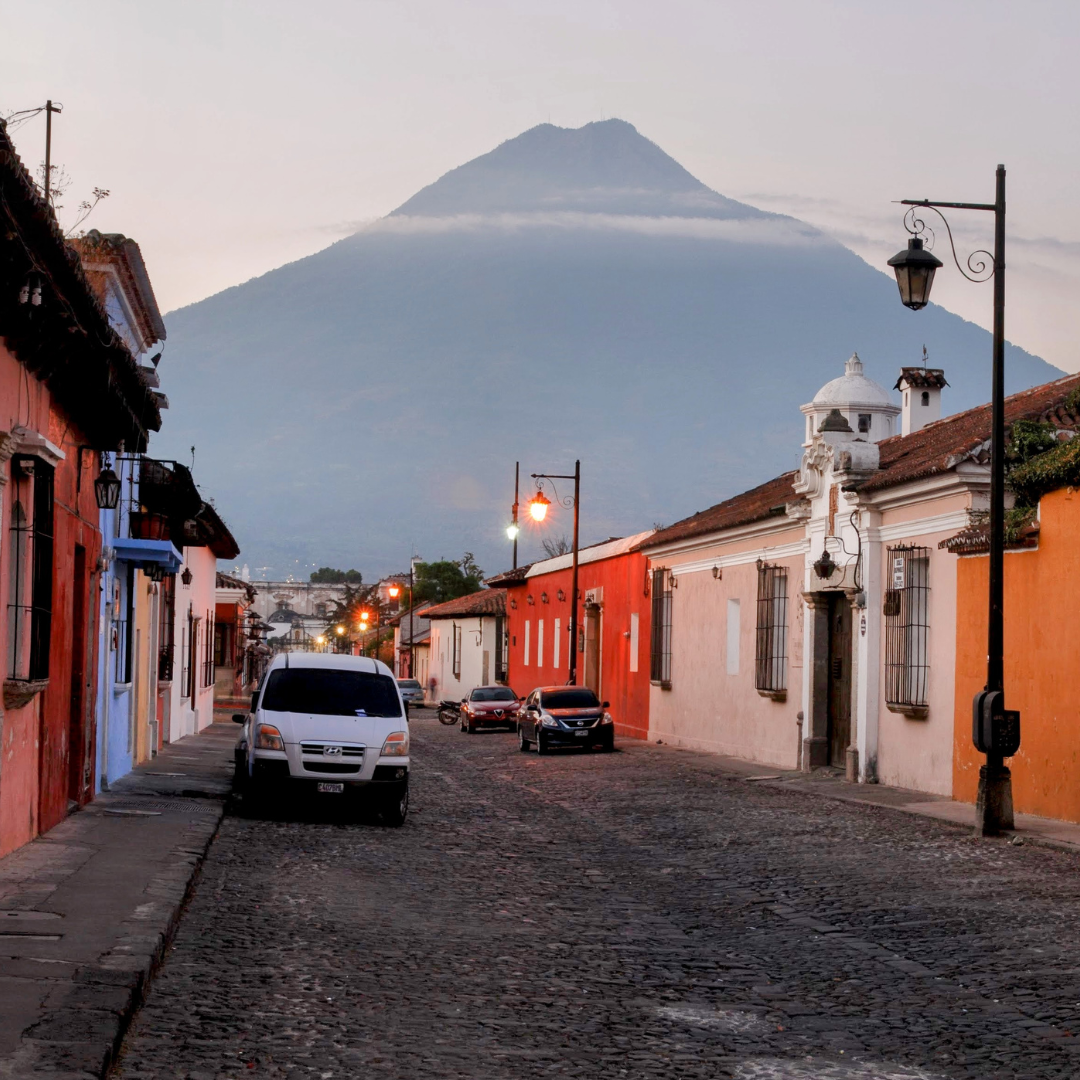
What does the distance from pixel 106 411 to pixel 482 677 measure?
54562mm

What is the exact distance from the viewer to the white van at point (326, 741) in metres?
16.3

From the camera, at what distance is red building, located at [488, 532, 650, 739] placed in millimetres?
38719

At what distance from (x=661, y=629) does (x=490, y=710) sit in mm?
8791

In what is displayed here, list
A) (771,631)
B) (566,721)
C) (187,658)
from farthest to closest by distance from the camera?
1. (187,658)
2. (566,721)
3. (771,631)

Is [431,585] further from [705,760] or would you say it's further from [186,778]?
[186,778]

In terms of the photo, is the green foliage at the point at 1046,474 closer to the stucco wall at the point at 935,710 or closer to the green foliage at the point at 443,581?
the stucco wall at the point at 935,710

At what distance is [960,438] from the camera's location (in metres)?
22.5

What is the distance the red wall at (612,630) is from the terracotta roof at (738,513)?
2114 mm

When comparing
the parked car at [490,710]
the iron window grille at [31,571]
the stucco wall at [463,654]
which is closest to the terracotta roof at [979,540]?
the iron window grille at [31,571]

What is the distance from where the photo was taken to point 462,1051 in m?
6.61

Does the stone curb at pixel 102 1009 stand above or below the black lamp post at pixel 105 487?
below

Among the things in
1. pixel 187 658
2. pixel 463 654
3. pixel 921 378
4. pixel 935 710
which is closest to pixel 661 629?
pixel 187 658

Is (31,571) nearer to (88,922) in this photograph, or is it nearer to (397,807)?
(88,922)

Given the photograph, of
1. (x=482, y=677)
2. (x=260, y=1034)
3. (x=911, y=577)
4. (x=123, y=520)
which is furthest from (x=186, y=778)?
(x=482, y=677)
